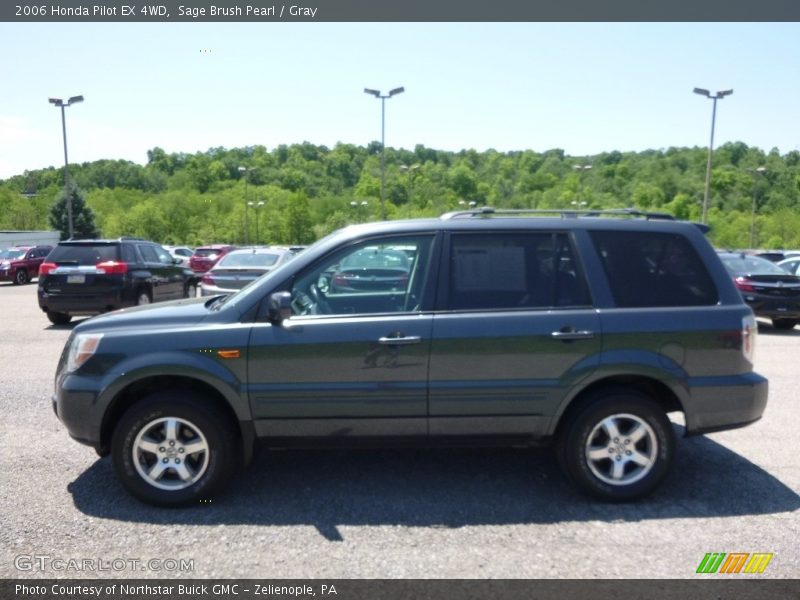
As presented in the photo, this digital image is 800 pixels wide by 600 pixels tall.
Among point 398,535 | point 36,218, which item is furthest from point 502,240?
point 36,218

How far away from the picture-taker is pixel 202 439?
14.2 feet

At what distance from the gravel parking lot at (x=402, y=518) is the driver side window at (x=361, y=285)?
1.28m

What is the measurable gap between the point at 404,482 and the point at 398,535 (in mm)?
841

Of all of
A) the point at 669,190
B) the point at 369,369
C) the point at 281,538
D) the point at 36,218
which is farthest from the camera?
the point at 36,218

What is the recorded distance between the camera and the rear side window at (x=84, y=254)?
41.3ft

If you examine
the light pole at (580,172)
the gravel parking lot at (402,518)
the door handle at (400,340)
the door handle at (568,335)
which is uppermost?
the light pole at (580,172)

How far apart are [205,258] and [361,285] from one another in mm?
26827

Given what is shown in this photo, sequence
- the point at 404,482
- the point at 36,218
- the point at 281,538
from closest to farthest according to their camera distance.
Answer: the point at 281,538, the point at 404,482, the point at 36,218

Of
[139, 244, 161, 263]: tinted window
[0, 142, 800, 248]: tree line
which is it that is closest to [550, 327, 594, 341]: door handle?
[139, 244, 161, 263]: tinted window

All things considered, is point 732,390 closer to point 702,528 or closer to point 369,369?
point 702,528

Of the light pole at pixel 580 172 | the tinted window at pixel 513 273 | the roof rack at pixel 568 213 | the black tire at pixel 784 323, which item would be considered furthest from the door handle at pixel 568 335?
the light pole at pixel 580 172

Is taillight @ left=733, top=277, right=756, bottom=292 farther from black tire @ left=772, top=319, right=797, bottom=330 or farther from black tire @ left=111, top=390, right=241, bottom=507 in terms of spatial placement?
black tire @ left=111, top=390, right=241, bottom=507

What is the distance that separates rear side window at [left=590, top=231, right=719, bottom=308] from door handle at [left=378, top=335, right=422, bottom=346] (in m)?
1.39

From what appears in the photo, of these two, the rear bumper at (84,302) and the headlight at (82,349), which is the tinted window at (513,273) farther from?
the rear bumper at (84,302)
